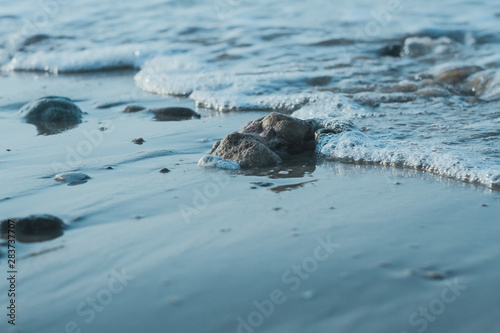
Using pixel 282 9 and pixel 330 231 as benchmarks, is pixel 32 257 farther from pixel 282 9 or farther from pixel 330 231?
pixel 282 9

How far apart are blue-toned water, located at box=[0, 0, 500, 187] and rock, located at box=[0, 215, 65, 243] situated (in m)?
2.06

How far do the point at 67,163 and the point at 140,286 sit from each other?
2101 mm

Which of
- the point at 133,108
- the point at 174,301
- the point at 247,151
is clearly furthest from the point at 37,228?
the point at 133,108

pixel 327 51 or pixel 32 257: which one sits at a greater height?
pixel 327 51

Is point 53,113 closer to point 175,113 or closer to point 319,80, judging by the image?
point 175,113

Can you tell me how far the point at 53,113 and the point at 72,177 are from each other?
213 centimetres

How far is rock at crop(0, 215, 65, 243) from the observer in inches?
117

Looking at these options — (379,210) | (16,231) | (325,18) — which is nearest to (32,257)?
(16,231)

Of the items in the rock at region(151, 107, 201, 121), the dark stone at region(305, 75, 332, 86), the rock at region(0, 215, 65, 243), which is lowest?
the rock at region(0, 215, 65, 243)

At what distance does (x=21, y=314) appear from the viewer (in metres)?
2.29

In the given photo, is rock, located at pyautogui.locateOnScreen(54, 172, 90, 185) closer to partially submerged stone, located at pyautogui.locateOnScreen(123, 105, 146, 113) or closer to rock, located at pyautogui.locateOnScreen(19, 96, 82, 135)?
rock, located at pyautogui.locateOnScreen(19, 96, 82, 135)

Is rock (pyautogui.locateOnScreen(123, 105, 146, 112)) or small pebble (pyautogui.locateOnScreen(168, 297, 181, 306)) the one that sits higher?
rock (pyautogui.locateOnScreen(123, 105, 146, 112))

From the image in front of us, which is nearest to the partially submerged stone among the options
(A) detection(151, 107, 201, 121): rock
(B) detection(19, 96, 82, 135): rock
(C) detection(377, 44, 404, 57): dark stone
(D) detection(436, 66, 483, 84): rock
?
(A) detection(151, 107, 201, 121): rock

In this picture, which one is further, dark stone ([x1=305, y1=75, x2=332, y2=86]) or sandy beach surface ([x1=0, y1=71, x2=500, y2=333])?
Result: dark stone ([x1=305, y1=75, x2=332, y2=86])
